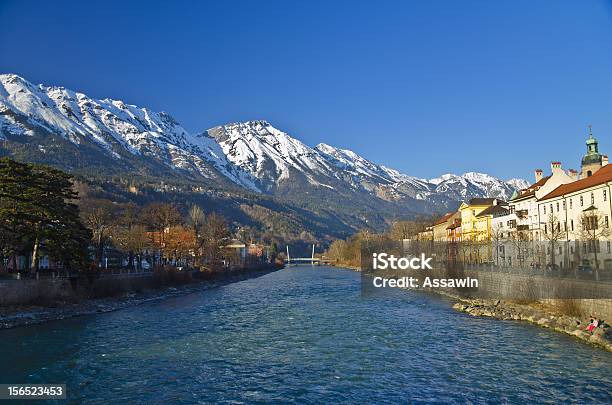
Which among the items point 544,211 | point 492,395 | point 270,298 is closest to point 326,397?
point 492,395

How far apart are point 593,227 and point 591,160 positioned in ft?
66.9

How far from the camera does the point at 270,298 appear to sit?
183 feet

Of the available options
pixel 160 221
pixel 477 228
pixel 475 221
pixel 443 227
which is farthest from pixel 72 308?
pixel 443 227

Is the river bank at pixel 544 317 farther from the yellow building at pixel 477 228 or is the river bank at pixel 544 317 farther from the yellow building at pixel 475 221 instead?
the yellow building at pixel 475 221

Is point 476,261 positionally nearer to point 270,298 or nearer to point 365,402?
point 270,298

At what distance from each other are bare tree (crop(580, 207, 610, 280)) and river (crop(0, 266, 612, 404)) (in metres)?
14.6

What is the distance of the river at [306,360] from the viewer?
18.5 metres

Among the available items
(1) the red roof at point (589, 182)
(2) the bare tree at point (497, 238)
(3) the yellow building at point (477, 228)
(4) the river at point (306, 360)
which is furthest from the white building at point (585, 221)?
(4) the river at point (306, 360)

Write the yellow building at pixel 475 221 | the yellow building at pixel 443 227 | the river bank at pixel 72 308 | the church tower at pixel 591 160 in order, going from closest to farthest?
the river bank at pixel 72 308, the church tower at pixel 591 160, the yellow building at pixel 475 221, the yellow building at pixel 443 227

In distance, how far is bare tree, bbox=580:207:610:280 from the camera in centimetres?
4245

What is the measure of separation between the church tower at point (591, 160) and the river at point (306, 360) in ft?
105

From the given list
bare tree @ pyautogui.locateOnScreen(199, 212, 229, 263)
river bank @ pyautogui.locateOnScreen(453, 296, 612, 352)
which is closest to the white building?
river bank @ pyautogui.locateOnScreen(453, 296, 612, 352)

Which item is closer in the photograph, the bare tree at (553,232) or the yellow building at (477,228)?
the bare tree at (553,232)

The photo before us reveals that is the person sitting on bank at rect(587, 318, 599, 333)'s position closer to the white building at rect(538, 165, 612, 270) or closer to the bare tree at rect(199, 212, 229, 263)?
the white building at rect(538, 165, 612, 270)
